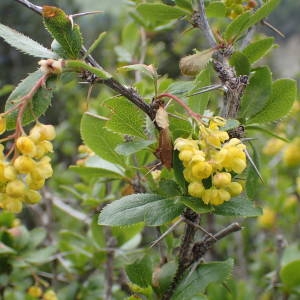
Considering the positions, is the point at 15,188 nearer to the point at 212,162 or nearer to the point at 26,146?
the point at 26,146

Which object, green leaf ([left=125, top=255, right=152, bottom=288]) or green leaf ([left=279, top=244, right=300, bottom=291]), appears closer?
green leaf ([left=125, top=255, right=152, bottom=288])

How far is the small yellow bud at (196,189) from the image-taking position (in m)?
0.82

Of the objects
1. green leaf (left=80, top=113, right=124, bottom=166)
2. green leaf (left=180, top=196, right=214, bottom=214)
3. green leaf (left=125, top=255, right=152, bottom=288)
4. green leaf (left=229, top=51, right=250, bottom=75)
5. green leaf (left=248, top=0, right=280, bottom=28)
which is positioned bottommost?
green leaf (left=125, top=255, right=152, bottom=288)

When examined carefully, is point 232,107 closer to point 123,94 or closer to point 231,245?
point 123,94

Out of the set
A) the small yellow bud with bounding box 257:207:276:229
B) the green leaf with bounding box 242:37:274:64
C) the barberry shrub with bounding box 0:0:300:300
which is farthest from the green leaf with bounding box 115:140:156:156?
the small yellow bud with bounding box 257:207:276:229

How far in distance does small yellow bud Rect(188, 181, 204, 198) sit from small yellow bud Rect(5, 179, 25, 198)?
270 millimetres

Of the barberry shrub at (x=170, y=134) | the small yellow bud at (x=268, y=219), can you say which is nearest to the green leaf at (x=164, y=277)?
the barberry shrub at (x=170, y=134)

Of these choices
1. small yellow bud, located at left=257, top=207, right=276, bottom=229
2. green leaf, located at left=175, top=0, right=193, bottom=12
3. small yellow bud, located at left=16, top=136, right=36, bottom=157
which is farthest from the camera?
small yellow bud, located at left=257, top=207, right=276, bottom=229

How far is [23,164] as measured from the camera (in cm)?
77

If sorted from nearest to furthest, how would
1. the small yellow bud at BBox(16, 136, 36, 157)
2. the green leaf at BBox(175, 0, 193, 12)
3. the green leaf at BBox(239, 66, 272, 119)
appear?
the small yellow bud at BBox(16, 136, 36, 157) → the green leaf at BBox(239, 66, 272, 119) → the green leaf at BBox(175, 0, 193, 12)

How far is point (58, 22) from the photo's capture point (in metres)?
0.82

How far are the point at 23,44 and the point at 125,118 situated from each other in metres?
0.21

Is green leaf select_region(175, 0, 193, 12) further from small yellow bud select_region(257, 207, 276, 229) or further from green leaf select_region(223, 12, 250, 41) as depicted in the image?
small yellow bud select_region(257, 207, 276, 229)

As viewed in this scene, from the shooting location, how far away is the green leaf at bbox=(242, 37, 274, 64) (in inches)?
41.1
